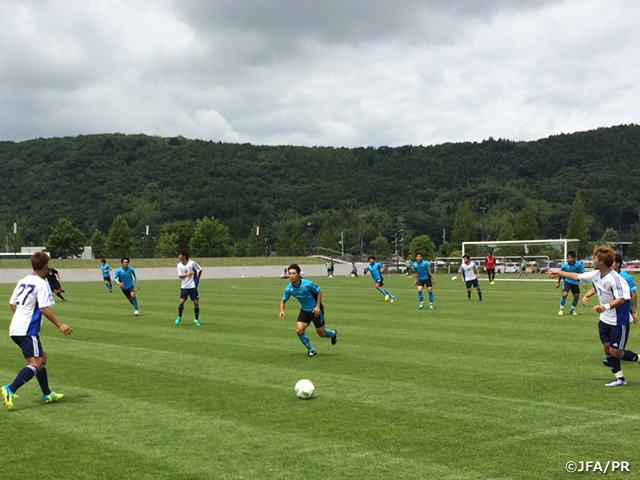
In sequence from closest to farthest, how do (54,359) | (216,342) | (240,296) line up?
(54,359), (216,342), (240,296)

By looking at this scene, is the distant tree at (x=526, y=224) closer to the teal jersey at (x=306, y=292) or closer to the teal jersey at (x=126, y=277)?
the teal jersey at (x=126, y=277)

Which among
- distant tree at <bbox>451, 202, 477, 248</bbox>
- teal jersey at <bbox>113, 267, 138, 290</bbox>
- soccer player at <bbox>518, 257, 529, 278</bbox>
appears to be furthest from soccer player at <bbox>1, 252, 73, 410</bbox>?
distant tree at <bbox>451, 202, 477, 248</bbox>

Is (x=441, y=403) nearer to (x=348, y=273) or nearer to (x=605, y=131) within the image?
(x=348, y=273)

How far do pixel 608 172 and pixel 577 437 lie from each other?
602 ft

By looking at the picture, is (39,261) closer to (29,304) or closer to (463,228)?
(29,304)

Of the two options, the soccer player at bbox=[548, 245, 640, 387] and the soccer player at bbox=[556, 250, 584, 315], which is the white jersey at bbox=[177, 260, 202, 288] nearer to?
the soccer player at bbox=[556, 250, 584, 315]

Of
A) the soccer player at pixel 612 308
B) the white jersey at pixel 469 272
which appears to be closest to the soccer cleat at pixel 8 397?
the soccer player at pixel 612 308

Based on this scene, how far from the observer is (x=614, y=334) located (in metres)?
10.5

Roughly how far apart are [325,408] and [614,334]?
4.38 m

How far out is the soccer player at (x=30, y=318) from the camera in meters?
9.42

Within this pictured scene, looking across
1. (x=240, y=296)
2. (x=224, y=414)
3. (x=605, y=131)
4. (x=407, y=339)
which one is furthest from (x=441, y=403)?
(x=605, y=131)

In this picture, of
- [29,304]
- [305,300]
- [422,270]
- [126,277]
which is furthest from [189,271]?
[29,304]

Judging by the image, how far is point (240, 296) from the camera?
115 ft

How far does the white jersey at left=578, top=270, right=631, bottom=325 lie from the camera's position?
33.7ft
